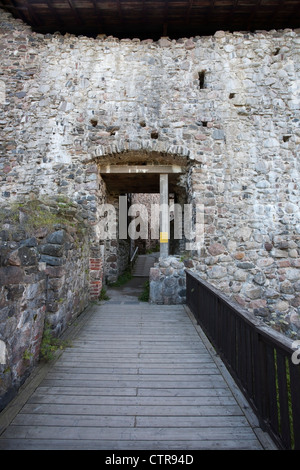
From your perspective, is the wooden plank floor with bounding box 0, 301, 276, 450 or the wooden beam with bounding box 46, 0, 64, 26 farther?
the wooden beam with bounding box 46, 0, 64, 26

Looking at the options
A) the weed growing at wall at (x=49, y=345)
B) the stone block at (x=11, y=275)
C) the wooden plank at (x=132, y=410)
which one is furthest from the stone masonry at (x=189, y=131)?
the wooden plank at (x=132, y=410)

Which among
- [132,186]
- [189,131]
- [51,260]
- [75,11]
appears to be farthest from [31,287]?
[75,11]

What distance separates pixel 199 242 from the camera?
17.8 feet

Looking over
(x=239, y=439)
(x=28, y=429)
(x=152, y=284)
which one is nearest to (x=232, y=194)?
(x=152, y=284)

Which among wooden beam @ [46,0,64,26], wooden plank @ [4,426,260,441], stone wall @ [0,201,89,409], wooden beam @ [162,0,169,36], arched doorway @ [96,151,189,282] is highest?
wooden beam @ [46,0,64,26]

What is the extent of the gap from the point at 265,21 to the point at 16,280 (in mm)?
7507

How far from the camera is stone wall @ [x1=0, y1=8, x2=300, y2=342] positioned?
5445 millimetres

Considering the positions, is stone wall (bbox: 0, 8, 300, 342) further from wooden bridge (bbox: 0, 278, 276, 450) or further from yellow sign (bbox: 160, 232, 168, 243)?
wooden bridge (bbox: 0, 278, 276, 450)

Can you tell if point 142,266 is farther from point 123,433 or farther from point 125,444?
point 125,444

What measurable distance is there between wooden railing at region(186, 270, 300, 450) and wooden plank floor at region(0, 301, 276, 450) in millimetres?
137

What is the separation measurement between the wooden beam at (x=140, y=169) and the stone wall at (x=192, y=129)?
0.16 meters

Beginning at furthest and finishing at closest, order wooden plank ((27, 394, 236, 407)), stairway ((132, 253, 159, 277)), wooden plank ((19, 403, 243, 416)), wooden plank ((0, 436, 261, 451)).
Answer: stairway ((132, 253, 159, 277)), wooden plank ((27, 394, 236, 407)), wooden plank ((19, 403, 243, 416)), wooden plank ((0, 436, 261, 451))

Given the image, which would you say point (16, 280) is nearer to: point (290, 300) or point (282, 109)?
point (290, 300)

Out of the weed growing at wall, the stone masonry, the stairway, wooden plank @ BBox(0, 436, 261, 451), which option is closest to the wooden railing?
wooden plank @ BBox(0, 436, 261, 451)
